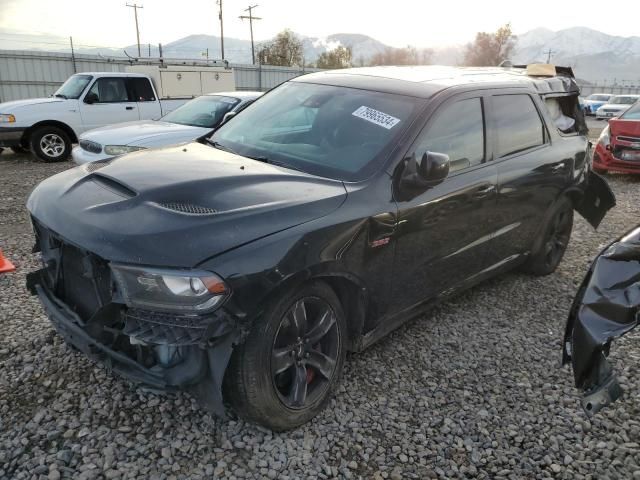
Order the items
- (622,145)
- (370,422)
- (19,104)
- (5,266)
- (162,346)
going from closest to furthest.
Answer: (162,346)
(370,422)
(5,266)
(622,145)
(19,104)

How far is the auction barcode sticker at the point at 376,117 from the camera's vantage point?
3013mm

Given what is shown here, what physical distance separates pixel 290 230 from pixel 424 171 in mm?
941

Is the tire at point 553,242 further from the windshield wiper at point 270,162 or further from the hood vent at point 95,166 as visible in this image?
the hood vent at point 95,166

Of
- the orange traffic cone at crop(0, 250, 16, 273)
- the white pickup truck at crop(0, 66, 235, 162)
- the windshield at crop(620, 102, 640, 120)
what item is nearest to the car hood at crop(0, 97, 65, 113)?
the white pickup truck at crop(0, 66, 235, 162)

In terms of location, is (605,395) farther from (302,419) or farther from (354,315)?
(302,419)

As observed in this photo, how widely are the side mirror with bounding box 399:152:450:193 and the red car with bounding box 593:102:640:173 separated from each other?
8.52 m

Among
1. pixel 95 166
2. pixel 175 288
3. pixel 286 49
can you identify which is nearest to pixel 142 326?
pixel 175 288

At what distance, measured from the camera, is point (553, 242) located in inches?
186

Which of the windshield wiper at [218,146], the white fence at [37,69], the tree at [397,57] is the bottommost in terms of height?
the windshield wiper at [218,146]

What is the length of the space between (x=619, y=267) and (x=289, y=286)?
144 cm

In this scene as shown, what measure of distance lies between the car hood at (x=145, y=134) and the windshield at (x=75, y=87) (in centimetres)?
350

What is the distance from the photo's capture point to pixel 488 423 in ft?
9.17

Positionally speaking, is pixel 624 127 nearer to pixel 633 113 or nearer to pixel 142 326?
pixel 633 113

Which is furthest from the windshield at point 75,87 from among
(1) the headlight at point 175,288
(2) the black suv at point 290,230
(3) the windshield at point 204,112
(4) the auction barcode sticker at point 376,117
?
(1) the headlight at point 175,288
